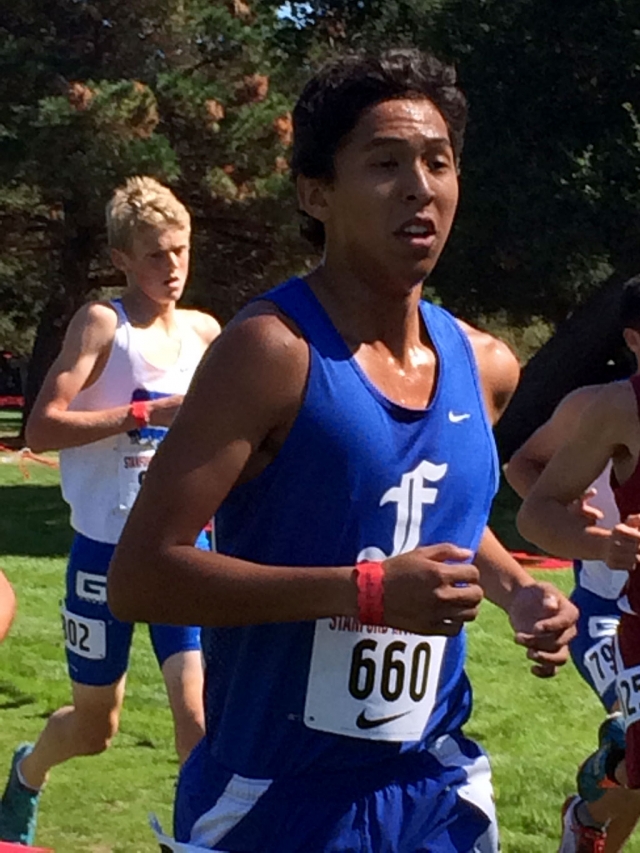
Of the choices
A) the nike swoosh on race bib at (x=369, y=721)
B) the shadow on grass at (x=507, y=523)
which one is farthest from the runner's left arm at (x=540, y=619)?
the shadow on grass at (x=507, y=523)

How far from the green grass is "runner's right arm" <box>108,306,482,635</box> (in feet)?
10.6

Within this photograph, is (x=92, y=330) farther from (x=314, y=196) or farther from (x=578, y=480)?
(x=314, y=196)

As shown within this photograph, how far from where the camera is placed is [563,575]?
12711 millimetres

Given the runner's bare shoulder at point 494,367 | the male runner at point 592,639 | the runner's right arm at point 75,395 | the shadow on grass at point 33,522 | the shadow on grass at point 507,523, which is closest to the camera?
the runner's bare shoulder at point 494,367

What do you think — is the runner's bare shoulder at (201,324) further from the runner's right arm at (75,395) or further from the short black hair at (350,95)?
the short black hair at (350,95)

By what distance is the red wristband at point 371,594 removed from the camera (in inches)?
87.2

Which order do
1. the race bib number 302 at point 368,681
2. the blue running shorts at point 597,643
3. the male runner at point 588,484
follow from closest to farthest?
the race bib number 302 at point 368,681
the male runner at point 588,484
the blue running shorts at point 597,643

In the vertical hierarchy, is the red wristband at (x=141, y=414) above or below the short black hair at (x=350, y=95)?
below

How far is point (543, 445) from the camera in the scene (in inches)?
197

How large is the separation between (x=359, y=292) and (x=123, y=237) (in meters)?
2.61

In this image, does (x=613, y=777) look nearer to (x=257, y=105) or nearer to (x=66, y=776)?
(x=66, y=776)

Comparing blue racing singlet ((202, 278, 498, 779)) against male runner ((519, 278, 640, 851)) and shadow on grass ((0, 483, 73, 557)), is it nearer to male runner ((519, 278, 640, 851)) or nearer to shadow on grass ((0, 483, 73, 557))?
male runner ((519, 278, 640, 851))

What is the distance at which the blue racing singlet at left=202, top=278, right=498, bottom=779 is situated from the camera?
2.35 metres

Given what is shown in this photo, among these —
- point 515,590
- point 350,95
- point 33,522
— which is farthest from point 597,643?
point 33,522
